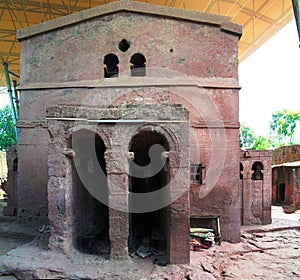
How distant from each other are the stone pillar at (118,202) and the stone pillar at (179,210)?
1072 millimetres

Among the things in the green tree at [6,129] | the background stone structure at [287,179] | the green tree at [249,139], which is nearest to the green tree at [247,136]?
the green tree at [249,139]

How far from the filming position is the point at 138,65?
32.8 feet

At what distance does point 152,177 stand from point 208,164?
238cm

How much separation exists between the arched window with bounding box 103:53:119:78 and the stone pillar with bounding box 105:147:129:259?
4167mm

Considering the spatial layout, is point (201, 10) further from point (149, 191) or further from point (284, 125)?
point (284, 125)

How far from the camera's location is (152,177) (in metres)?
10.7

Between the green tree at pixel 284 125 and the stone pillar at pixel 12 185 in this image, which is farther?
the green tree at pixel 284 125

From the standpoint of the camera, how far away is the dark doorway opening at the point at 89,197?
7.54 meters

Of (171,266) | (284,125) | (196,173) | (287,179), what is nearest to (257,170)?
(196,173)

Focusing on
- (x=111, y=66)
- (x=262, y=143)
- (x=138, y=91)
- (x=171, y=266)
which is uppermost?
(x=111, y=66)

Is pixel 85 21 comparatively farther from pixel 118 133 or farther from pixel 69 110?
pixel 118 133

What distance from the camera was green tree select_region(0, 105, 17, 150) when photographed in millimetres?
30719

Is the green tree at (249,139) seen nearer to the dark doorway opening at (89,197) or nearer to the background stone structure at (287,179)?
the background stone structure at (287,179)

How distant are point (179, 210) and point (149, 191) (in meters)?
3.94
